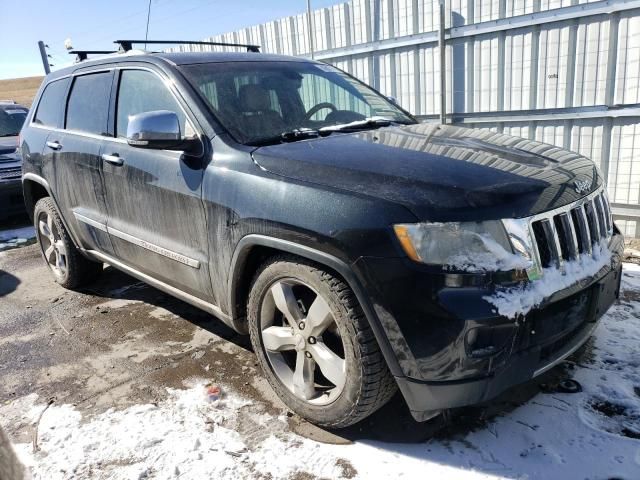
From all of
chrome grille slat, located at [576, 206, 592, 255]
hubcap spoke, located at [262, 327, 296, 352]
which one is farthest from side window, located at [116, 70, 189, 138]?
chrome grille slat, located at [576, 206, 592, 255]

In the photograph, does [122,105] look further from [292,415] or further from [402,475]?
[402,475]

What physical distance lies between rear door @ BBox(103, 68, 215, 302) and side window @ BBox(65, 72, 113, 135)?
0.60ft

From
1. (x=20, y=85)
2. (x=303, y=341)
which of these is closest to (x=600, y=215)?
(x=303, y=341)

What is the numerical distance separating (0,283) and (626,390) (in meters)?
5.31

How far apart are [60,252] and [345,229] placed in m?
3.43

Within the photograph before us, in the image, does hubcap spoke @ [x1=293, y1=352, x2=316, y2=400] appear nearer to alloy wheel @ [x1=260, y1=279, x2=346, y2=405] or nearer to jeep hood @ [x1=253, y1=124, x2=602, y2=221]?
alloy wheel @ [x1=260, y1=279, x2=346, y2=405]

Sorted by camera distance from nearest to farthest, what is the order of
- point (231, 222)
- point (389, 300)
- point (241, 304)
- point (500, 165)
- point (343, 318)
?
point (389, 300)
point (343, 318)
point (500, 165)
point (231, 222)
point (241, 304)

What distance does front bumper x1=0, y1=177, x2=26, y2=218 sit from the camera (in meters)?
7.19

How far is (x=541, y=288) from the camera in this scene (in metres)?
1.99

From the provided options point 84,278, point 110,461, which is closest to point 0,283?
point 84,278

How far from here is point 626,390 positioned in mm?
2568

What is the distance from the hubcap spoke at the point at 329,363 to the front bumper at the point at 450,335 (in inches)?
12.2

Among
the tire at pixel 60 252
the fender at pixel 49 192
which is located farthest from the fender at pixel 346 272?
the tire at pixel 60 252

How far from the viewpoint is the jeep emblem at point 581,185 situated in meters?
2.29
